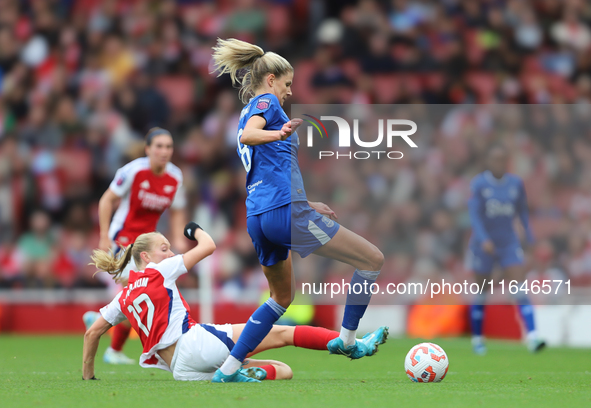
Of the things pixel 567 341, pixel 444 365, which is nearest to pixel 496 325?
pixel 567 341

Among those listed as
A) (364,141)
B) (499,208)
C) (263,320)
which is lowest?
(263,320)

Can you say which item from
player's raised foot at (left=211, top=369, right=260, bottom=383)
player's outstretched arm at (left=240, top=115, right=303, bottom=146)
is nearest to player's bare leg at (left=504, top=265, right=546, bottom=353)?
player's raised foot at (left=211, top=369, right=260, bottom=383)

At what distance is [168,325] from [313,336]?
0.98 metres

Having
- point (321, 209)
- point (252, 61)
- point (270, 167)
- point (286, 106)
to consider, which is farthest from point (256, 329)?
point (286, 106)

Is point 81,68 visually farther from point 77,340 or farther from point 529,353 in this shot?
point 529,353

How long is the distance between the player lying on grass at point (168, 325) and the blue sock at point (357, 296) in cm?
22

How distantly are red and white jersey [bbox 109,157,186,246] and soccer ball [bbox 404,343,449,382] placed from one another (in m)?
3.19

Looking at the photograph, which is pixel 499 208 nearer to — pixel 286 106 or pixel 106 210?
pixel 106 210

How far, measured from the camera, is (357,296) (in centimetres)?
543

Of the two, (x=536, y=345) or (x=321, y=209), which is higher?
(x=321, y=209)

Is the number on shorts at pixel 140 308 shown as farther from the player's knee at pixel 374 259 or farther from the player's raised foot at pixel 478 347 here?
the player's raised foot at pixel 478 347

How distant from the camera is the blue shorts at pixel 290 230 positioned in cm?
518

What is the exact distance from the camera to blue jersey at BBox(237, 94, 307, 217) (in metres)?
5.22

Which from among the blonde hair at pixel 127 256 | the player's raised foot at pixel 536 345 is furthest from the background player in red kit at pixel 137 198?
the player's raised foot at pixel 536 345
